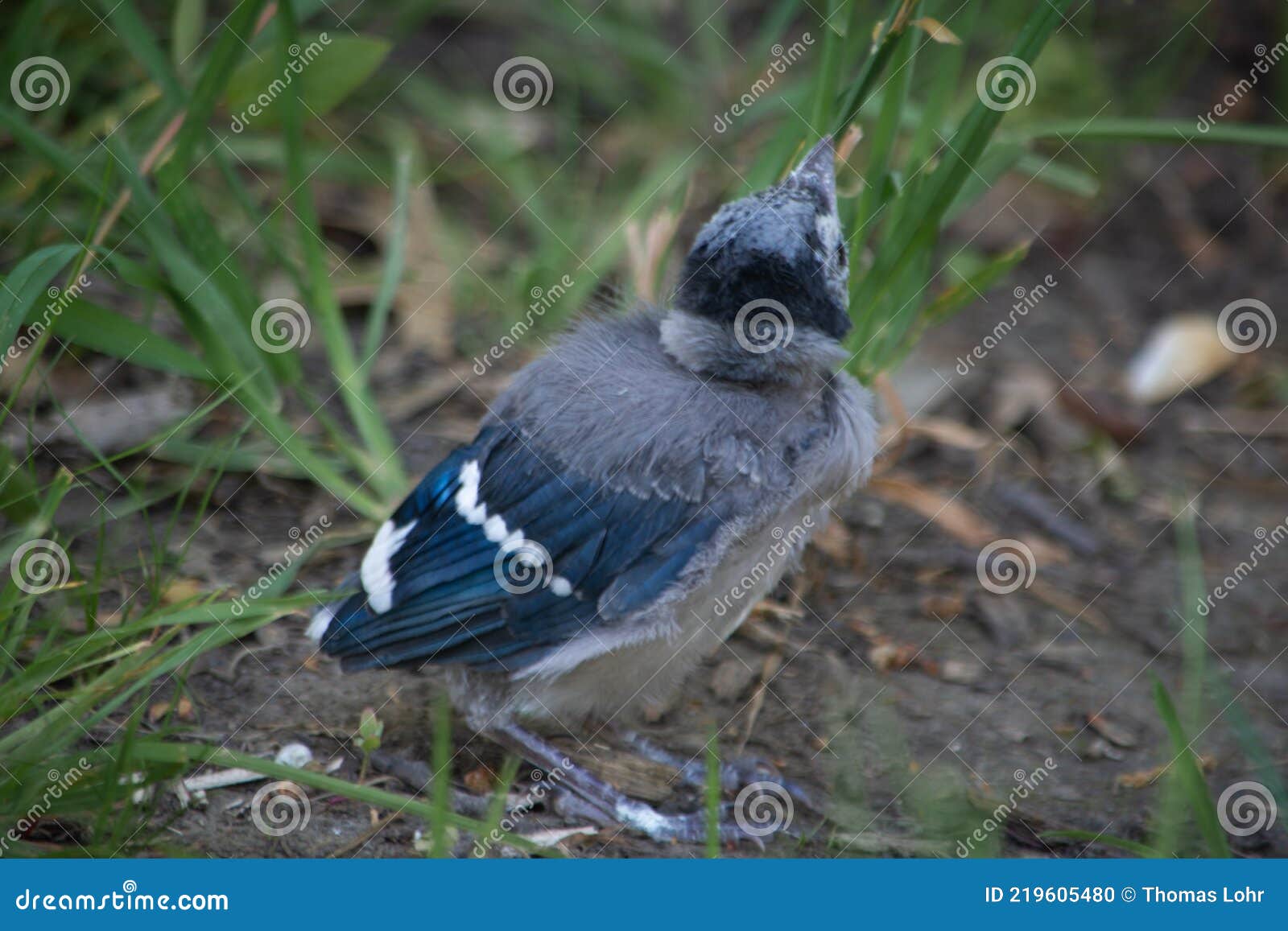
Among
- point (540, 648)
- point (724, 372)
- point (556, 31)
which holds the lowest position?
point (540, 648)

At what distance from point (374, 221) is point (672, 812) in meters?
2.32

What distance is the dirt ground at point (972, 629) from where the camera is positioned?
240cm

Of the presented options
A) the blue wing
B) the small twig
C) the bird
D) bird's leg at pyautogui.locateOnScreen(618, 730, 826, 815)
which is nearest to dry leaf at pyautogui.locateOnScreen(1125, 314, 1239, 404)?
the bird

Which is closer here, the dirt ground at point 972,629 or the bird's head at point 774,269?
the bird's head at point 774,269

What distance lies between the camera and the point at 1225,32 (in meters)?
4.57

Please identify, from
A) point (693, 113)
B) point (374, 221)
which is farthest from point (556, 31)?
point (374, 221)

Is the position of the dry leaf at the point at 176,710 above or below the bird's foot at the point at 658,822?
above

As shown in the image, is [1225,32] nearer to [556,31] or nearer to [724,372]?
[556,31]

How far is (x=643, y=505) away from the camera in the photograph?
230 cm

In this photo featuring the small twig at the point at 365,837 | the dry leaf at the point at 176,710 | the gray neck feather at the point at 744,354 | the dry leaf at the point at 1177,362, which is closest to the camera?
the small twig at the point at 365,837

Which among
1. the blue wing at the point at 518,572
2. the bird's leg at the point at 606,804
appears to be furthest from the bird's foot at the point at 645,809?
the blue wing at the point at 518,572

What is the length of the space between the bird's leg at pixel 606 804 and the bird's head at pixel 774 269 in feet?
2.84

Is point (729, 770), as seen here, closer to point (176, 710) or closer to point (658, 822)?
point (658, 822)

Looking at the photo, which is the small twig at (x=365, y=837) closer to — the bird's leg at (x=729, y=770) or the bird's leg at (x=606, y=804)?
the bird's leg at (x=606, y=804)
